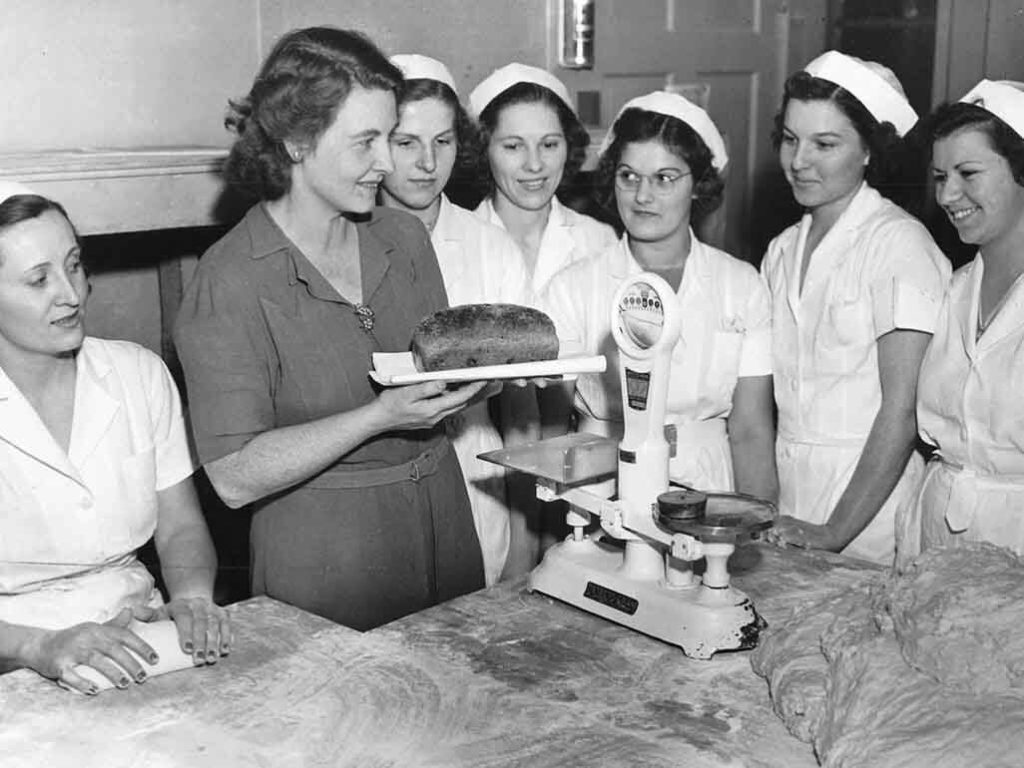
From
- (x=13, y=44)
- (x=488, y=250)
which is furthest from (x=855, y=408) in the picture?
(x=13, y=44)

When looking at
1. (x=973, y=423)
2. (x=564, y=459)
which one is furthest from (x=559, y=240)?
(x=564, y=459)

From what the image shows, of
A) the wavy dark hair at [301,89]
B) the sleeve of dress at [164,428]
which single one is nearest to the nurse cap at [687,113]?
the wavy dark hair at [301,89]

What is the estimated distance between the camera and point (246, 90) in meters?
3.49

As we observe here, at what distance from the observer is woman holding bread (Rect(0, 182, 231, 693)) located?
203cm

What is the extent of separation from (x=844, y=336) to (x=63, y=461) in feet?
5.32

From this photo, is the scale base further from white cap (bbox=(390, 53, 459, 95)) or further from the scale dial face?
white cap (bbox=(390, 53, 459, 95))

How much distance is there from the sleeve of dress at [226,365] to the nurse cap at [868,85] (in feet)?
4.77

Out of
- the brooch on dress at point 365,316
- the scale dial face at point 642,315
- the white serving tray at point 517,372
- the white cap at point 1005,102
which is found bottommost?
the white serving tray at point 517,372

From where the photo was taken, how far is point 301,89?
209cm

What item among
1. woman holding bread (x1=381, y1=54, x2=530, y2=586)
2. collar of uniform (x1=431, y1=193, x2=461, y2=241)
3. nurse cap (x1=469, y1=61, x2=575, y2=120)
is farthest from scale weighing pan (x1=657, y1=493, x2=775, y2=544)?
nurse cap (x1=469, y1=61, x2=575, y2=120)

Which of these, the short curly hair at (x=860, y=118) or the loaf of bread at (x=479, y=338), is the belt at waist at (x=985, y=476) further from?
the loaf of bread at (x=479, y=338)

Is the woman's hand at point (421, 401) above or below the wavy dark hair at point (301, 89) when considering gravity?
below

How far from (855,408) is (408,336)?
106 centimetres

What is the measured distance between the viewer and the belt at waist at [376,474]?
2.12m
